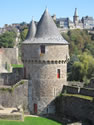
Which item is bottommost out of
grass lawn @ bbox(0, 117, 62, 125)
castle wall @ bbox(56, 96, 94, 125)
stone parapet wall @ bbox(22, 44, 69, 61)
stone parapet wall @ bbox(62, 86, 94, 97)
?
grass lawn @ bbox(0, 117, 62, 125)

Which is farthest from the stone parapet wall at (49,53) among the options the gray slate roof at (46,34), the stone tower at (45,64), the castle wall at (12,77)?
the castle wall at (12,77)

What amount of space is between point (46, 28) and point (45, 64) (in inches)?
124

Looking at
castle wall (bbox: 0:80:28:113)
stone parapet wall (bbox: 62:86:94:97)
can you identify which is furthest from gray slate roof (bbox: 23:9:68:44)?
stone parapet wall (bbox: 62:86:94:97)

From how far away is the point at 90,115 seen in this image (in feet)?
62.8

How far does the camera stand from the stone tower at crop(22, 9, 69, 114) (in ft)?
71.3

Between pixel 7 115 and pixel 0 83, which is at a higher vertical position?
pixel 0 83

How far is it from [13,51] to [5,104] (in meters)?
40.0

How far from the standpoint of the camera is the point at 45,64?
21.8 metres

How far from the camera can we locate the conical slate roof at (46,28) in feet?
72.3

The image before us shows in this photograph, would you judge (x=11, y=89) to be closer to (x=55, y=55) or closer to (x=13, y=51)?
(x=55, y=55)

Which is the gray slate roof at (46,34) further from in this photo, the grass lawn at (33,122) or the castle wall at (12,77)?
the grass lawn at (33,122)

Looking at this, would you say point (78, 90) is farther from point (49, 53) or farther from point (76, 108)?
point (49, 53)

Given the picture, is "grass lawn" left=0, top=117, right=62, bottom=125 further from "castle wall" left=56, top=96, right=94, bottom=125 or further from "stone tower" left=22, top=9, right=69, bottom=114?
"castle wall" left=56, top=96, right=94, bottom=125

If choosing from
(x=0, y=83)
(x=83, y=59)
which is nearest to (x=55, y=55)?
(x=0, y=83)
